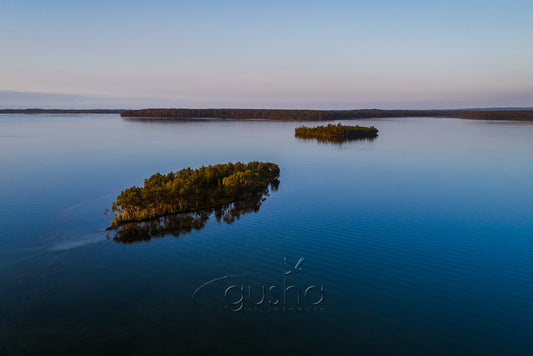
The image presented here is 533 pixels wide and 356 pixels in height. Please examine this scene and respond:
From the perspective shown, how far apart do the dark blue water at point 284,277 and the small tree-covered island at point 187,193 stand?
176 centimetres

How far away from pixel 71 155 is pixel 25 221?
99.0 ft

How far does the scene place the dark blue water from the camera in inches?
408

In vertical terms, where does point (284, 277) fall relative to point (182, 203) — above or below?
below

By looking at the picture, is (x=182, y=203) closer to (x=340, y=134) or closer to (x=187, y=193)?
(x=187, y=193)

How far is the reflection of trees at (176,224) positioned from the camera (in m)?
18.2

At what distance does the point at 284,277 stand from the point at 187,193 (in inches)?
430

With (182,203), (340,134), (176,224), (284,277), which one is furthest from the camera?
(340,134)

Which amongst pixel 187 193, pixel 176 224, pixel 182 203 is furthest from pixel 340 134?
pixel 176 224

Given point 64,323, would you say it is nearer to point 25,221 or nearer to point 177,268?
point 177,268

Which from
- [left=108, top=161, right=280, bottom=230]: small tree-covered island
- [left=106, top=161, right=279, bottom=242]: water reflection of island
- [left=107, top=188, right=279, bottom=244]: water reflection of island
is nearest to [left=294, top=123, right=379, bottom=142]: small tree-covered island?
[left=108, top=161, right=280, bottom=230]: small tree-covered island

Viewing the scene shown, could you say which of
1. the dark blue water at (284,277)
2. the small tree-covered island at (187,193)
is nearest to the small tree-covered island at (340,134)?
the small tree-covered island at (187,193)

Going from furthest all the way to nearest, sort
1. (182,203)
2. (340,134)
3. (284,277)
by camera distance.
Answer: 1. (340,134)
2. (182,203)
3. (284,277)

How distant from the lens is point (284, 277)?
13.8 meters

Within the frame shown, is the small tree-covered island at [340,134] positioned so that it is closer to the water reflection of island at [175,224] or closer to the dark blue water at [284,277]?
the dark blue water at [284,277]
